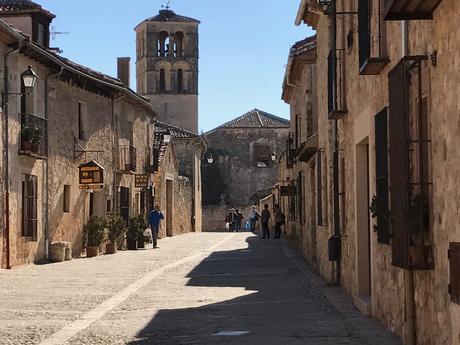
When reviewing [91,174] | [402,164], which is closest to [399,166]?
[402,164]

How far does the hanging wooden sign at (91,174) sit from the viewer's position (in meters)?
25.6

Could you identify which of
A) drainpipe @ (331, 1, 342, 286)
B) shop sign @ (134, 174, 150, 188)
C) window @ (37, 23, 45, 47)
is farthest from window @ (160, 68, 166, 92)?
drainpipe @ (331, 1, 342, 286)

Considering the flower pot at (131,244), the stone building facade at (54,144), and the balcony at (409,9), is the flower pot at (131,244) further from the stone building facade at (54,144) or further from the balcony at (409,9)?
the balcony at (409,9)

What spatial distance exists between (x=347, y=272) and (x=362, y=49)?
4245 millimetres

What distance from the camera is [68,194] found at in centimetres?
2606

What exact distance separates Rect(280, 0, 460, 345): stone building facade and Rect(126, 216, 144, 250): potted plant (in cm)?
1817

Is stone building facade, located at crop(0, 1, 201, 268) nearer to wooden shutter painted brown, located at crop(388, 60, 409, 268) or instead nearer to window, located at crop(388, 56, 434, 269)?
wooden shutter painted brown, located at crop(388, 60, 409, 268)

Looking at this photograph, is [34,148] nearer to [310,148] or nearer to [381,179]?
[310,148]

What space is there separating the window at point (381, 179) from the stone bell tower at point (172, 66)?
2316 inches

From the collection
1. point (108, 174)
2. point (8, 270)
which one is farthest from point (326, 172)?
point (108, 174)

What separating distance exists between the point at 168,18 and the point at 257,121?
10637mm

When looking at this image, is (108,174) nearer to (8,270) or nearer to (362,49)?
(8,270)

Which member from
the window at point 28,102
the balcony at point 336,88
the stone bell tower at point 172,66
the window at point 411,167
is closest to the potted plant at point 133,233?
the window at point 28,102

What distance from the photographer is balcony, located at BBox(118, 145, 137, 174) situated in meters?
31.7
